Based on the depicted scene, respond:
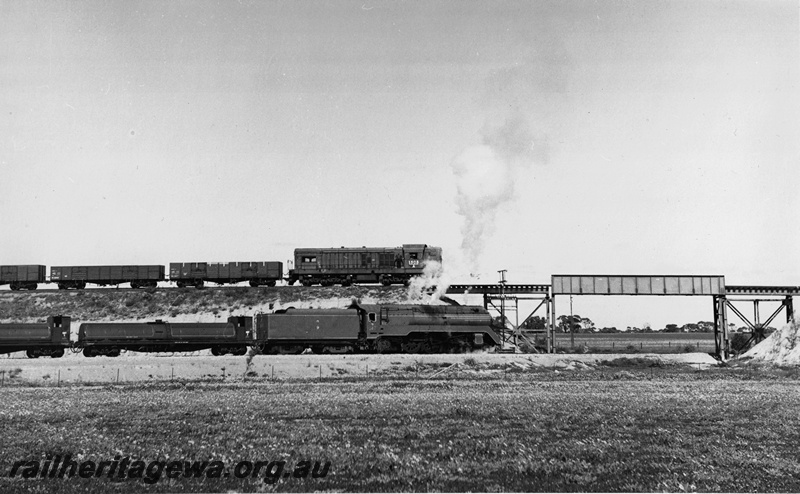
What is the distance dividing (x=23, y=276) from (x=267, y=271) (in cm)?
2393

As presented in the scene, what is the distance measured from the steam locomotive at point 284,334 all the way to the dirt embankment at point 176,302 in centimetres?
1261

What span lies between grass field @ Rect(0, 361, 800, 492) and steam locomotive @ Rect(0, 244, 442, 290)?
36.3m

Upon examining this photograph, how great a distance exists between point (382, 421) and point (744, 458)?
7861 mm

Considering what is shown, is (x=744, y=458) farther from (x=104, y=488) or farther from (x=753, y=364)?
(x=753, y=364)

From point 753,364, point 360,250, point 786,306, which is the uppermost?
point 360,250

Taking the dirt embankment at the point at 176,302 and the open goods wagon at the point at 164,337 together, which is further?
the dirt embankment at the point at 176,302

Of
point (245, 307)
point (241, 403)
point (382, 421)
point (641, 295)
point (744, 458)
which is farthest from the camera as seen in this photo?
point (245, 307)

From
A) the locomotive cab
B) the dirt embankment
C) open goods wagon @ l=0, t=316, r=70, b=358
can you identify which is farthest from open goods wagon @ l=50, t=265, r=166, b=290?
the locomotive cab

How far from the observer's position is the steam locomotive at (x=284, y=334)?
4488 cm

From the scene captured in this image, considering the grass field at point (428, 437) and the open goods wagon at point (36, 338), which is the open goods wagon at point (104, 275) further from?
the grass field at point (428, 437)

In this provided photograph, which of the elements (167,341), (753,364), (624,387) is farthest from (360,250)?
(624,387)

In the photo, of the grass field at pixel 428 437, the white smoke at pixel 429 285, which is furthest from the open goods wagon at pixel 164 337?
the grass field at pixel 428 437

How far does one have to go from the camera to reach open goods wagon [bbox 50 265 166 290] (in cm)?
6719

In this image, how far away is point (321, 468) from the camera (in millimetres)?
11969
